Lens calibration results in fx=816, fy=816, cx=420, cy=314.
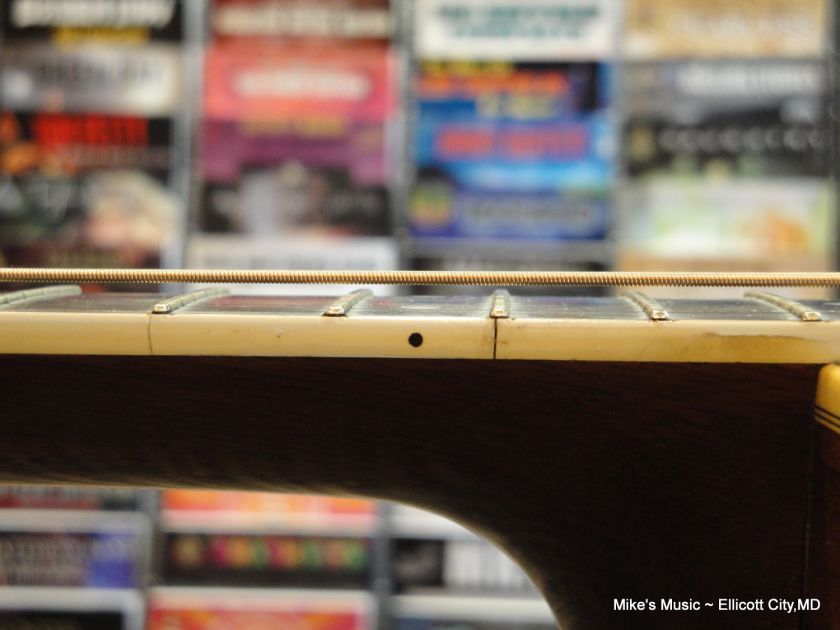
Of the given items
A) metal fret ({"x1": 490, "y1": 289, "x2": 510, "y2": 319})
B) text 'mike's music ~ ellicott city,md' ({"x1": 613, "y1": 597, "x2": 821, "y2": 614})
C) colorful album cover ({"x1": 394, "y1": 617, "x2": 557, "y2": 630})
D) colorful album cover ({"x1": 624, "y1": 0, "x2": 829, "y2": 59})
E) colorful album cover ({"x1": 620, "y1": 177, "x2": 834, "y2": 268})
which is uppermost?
colorful album cover ({"x1": 624, "y1": 0, "x2": 829, "y2": 59})

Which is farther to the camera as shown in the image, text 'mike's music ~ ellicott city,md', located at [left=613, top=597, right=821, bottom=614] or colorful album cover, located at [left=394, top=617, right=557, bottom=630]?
colorful album cover, located at [left=394, top=617, right=557, bottom=630]

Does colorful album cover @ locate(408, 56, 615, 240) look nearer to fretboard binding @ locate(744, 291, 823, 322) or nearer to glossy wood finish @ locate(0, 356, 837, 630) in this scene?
fretboard binding @ locate(744, 291, 823, 322)

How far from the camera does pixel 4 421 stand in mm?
869

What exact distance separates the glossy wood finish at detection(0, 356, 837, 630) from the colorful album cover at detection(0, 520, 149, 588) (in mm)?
1855

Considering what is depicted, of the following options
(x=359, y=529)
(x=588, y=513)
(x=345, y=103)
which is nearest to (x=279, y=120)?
(x=345, y=103)

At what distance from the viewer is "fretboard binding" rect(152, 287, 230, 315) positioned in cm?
85

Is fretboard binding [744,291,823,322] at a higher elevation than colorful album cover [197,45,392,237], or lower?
lower

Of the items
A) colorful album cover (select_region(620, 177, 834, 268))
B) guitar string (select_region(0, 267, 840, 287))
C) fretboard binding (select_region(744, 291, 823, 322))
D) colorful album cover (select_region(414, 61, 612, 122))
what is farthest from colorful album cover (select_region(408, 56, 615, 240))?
guitar string (select_region(0, 267, 840, 287))

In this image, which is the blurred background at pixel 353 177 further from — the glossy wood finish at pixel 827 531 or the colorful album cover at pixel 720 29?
the glossy wood finish at pixel 827 531

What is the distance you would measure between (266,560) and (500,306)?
194 centimetres

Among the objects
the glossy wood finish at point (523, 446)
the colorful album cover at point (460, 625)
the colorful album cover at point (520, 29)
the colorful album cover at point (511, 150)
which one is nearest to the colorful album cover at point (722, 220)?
the colorful album cover at point (511, 150)

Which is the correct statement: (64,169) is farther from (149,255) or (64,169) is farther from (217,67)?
(217,67)

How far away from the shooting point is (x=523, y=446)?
84 cm

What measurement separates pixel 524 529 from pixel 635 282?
288 mm
